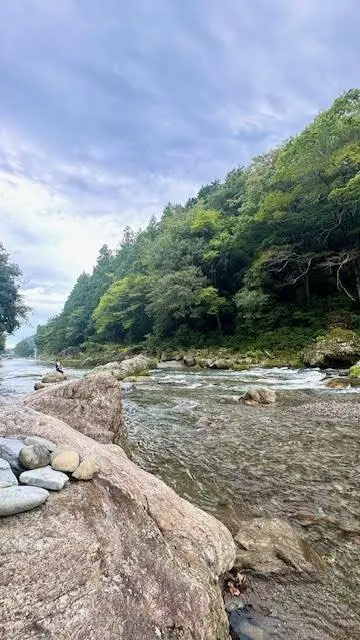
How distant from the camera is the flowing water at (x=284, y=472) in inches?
122

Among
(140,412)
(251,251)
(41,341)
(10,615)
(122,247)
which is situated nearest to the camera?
(10,615)

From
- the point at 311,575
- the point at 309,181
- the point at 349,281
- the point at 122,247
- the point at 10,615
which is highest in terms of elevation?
the point at 122,247

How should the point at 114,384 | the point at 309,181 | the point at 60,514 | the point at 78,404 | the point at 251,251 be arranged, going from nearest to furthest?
the point at 60,514 → the point at 78,404 → the point at 114,384 → the point at 309,181 → the point at 251,251

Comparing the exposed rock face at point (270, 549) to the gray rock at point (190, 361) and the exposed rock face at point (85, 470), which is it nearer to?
the exposed rock face at point (85, 470)

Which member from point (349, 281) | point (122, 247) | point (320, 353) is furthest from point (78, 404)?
point (122, 247)

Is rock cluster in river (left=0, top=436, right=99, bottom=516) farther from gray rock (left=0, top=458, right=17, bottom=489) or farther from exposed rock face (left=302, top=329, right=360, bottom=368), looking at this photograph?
exposed rock face (left=302, top=329, right=360, bottom=368)

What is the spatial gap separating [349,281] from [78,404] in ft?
93.5

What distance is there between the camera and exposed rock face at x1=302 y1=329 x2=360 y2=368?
1986 centimetres

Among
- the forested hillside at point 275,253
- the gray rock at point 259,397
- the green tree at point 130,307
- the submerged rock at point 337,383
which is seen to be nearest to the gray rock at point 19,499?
the gray rock at point 259,397

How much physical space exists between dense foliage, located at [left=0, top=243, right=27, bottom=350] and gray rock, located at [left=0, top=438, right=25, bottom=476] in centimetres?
2862

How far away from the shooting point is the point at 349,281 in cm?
3022

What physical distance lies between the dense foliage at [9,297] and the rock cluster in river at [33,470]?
94.4ft

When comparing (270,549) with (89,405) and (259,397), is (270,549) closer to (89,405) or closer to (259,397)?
(89,405)

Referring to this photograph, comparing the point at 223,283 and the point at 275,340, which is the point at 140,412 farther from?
the point at 223,283
